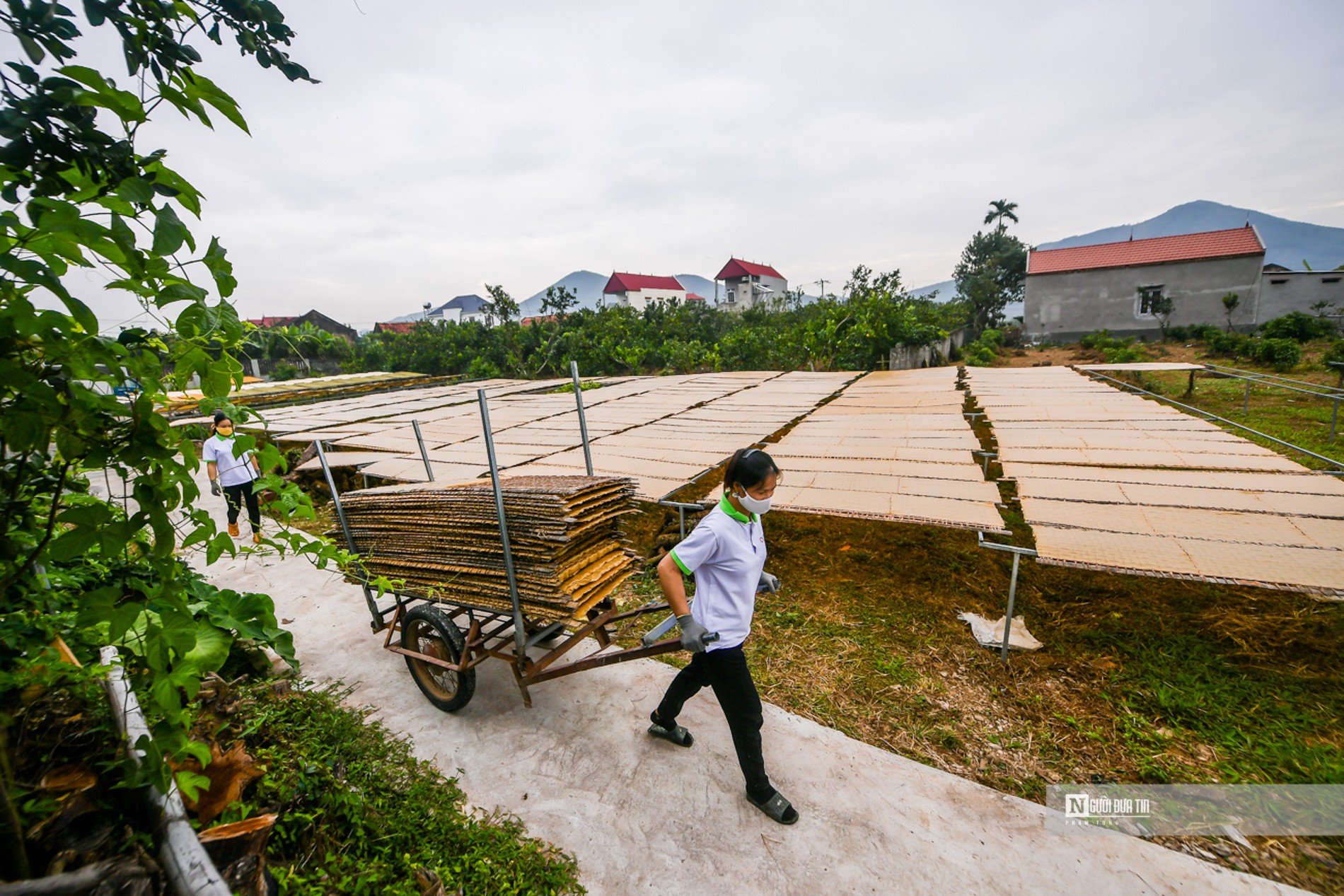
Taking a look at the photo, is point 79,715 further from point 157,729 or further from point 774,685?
point 774,685

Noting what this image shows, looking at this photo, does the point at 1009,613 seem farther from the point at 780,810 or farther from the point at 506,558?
the point at 506,558

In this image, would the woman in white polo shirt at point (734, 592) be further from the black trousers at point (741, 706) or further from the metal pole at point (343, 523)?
the metal pole at point (343, 523)

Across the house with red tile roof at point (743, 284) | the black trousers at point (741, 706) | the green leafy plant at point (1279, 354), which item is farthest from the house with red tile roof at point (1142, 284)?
the black trousers at point (741, 706)

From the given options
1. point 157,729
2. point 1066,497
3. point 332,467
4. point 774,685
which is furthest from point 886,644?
point 332,467

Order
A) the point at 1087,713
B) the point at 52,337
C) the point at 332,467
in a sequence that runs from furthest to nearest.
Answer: the point at 332,467 → the point at 1087,713 → the point at 52,337

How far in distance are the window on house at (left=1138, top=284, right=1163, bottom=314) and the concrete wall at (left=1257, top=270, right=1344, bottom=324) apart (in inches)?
164

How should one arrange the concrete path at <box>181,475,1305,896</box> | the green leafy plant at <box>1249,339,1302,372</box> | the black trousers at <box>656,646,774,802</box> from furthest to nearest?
the green leafy plant at <box>1249,339,1302,372</box>
the black trousers at <box>656,646,774,802</box>
the concrete path at <box>181,475,1305,896</box>

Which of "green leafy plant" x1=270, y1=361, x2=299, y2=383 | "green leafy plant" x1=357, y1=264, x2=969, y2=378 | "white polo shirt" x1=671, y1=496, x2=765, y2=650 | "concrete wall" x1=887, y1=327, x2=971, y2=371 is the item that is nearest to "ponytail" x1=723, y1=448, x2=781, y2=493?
"white polo shirt" x1=671, y1=496, x2=765, y2=650

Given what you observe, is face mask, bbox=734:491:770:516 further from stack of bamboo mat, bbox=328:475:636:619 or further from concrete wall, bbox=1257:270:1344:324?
concrete wall, bbox=1257:270:1344:324

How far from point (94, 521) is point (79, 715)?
1532 millimetres

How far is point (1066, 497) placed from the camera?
4406 mm

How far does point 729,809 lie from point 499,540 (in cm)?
187

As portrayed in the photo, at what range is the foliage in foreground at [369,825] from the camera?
2.05 meters

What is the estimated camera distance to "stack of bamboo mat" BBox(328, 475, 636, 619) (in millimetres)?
2871
